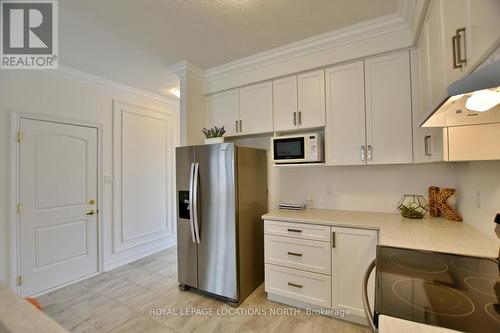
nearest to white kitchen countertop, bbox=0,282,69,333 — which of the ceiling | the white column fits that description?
the ceiling

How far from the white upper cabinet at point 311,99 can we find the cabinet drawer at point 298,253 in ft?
3.93

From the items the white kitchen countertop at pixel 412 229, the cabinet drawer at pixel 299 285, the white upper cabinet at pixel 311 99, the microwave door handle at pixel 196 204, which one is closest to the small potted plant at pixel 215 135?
the microwave door handle at pixel 196 204

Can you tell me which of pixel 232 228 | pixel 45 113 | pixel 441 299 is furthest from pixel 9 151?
pixel 441 299

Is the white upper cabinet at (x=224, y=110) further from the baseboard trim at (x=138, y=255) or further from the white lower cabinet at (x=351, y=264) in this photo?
the baseboard trim at (x=138, y=255)

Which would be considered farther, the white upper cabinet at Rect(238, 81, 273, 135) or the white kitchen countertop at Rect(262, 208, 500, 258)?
the white upper cabinet at Rect(238, 81, 273, 135)

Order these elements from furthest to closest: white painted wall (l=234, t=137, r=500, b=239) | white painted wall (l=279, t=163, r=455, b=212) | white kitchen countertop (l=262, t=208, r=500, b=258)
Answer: white painted wall (l=279, t=163, r=455, b=212)
white painted wall (l=234, t=137, r=500, b=239)
white kitchen countertop (l=262, t=208, r=500, b=258)

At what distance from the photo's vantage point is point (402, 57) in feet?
6.75

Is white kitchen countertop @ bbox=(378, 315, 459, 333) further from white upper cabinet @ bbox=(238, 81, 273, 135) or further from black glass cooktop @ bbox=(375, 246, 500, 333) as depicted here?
white upper cabinet @ bbox=(238, 81, 273, 135)

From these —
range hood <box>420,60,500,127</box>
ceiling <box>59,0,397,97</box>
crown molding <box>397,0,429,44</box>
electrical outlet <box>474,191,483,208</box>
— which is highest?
ceiling <box>59,0,397,97</box>

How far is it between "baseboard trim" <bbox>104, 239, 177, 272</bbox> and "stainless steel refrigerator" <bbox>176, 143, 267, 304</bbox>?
1275mm

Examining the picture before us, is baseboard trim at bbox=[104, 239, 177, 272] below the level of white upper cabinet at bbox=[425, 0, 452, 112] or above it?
Answer: below

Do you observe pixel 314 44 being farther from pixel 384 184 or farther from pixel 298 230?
pixel 298 230

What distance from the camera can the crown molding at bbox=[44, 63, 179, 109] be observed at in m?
2.81
